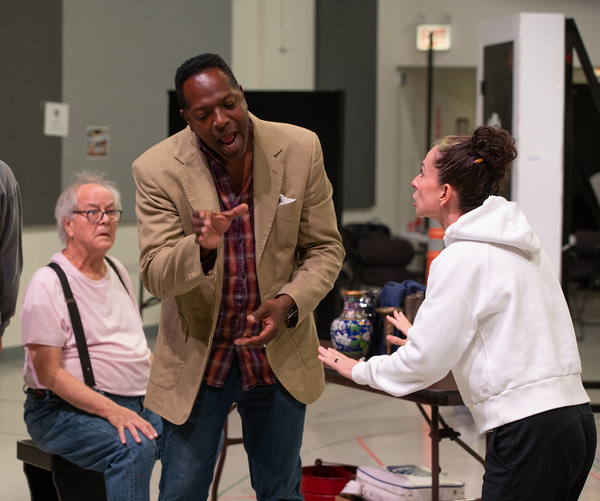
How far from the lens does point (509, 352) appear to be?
1650mm

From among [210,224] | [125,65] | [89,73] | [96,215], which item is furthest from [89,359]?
[125,65]

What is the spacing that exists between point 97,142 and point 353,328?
4067 millimetres

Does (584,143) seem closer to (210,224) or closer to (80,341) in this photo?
(80,341)

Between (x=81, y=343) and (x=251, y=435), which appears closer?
(x=251, y=435)

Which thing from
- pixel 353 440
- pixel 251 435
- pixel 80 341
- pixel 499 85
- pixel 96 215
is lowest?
pixel 353 440

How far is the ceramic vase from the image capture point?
9.38ft

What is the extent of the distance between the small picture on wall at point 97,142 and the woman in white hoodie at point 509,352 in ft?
16.4

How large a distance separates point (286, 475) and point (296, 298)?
0.47 metres

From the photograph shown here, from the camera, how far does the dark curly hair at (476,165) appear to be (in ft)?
5.77

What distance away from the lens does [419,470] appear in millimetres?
3043

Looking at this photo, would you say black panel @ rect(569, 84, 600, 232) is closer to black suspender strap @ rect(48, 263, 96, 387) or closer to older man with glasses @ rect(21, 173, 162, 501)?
older man with glasses @ rect(21, 173, 162, 501)

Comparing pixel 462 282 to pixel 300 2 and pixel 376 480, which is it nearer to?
pixel 376 480

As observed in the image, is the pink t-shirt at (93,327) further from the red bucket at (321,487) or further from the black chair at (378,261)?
the black chair at (378,261)

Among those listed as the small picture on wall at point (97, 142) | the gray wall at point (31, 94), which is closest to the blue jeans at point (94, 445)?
the gray wall at point (31, 94)
